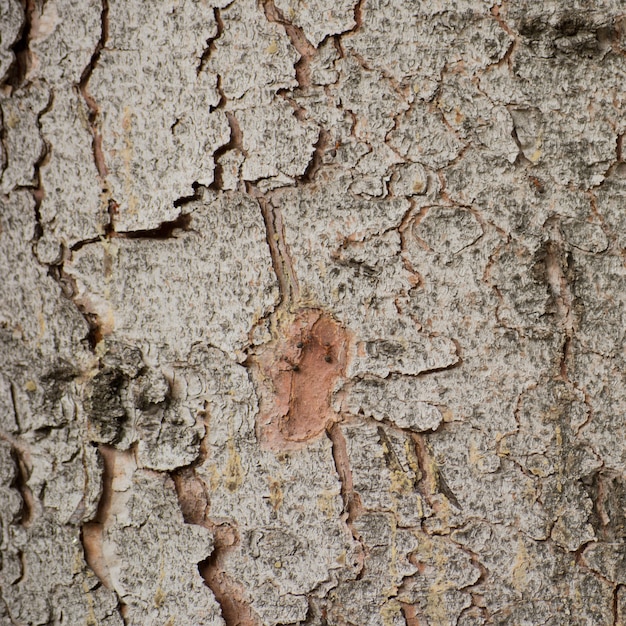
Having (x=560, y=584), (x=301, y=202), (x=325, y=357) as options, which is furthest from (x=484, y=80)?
(x=560, y=584)

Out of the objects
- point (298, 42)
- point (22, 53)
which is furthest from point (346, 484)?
point (22, 53)

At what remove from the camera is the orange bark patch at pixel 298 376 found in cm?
85

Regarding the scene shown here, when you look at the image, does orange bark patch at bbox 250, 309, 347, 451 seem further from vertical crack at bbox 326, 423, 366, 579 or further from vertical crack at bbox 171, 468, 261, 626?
vertical crack at bbox 171, 468, 261, 626

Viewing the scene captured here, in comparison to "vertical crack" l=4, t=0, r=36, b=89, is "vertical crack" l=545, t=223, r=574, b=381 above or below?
below

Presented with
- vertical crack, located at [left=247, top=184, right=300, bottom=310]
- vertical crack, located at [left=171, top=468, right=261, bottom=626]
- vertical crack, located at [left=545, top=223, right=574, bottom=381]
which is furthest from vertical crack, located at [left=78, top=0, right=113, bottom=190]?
vertical crack, located at [left=545, top=223, right=574, bottom=381]

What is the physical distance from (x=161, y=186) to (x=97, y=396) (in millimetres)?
302

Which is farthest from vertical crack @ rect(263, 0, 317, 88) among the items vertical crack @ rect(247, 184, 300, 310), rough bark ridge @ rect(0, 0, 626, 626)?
vertical crack @ rect(247, 184, 300, 310)

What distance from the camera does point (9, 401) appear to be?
3.11ft

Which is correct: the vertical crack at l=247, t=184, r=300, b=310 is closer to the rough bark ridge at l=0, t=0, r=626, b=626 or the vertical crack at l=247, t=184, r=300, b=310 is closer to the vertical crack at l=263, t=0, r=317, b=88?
the rough bark ridge at l=0, t=0, r=626, b=626

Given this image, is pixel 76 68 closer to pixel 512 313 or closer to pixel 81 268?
pixel 81 268

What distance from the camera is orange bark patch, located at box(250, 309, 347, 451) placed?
85 cm

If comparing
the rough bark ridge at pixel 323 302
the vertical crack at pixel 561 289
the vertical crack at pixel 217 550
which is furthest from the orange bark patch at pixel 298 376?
the vertical crack at pixel 561 289

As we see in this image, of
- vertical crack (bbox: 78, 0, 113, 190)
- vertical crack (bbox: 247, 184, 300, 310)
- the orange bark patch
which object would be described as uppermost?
vertical crack (bbox: 78, 0, 113, 190)

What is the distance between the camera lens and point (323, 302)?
84 centimetres
